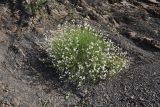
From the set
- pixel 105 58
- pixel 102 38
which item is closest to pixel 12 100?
pixel 105 58

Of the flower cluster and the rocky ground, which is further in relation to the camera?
the flower cluster

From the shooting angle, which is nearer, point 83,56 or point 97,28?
point 83,56

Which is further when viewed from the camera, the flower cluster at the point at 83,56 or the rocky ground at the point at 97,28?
the flower cluster at the point at 83,56

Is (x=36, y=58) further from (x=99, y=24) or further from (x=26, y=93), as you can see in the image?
(x=99, y=24)
